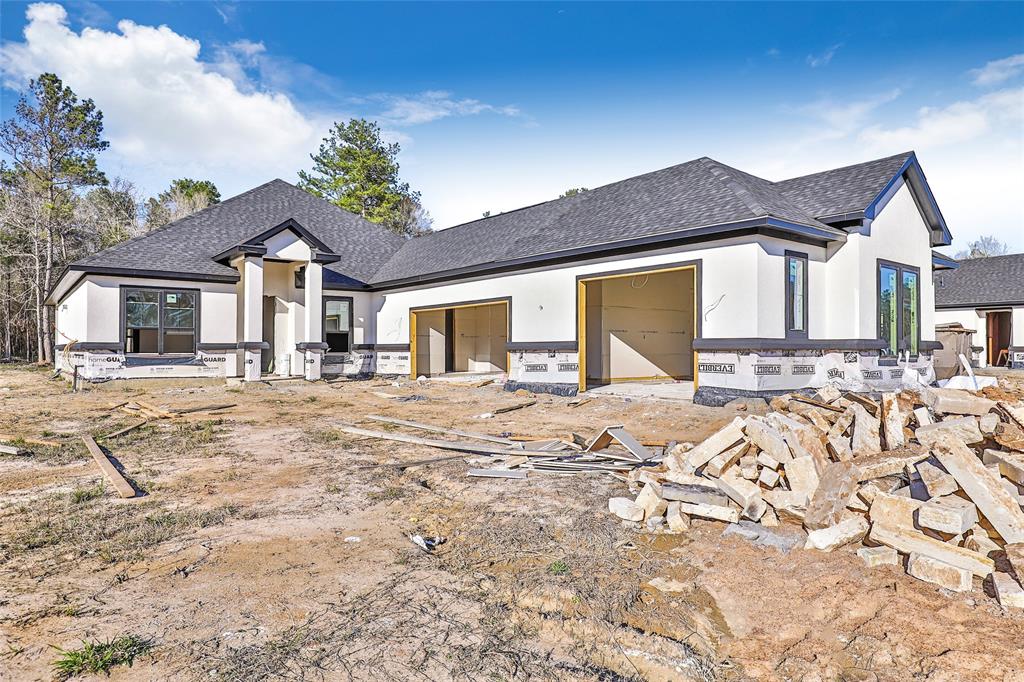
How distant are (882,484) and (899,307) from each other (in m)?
12.1

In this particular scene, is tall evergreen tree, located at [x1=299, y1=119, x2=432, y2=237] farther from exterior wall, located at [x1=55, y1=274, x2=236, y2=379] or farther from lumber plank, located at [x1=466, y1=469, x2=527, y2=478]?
lumber plank, located at [x1=466, y1=469, x2=527, y2=478]

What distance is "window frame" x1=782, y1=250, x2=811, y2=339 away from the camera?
12062 mm

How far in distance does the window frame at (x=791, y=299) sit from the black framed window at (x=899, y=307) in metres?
2.49

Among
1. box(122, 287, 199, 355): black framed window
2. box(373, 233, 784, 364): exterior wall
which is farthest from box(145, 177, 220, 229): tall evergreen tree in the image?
box(373, 233, 784, 364): exterior wall

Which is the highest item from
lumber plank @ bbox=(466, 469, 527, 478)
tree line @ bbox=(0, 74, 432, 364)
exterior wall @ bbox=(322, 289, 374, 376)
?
tree line @ bbox=(0, 74, 432, 364)

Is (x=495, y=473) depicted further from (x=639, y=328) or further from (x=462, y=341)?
(x=462, y=341)

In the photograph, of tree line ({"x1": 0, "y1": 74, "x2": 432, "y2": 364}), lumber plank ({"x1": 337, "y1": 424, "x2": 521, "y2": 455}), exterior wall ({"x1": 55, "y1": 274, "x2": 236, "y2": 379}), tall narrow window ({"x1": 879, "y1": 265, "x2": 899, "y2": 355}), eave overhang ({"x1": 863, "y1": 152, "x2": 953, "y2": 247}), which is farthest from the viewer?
tree line ({"x1": 0, "y1": 74, "x2": 432, "y2": 364})

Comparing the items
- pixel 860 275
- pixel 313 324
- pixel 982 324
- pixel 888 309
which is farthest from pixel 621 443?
pixel 982 324

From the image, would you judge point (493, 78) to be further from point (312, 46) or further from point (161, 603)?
point (161, 603)

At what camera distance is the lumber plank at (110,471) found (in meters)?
5.79

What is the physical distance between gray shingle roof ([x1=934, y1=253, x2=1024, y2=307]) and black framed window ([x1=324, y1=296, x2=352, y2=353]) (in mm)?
24424

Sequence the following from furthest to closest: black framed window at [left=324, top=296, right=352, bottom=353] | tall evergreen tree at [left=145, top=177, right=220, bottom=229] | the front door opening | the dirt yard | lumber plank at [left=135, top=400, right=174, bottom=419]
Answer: tall evergreen tree at [left=145, top=177, right=220, bottom=229] → the front door opening → black framed window at [left=324, top=296, right=352, bottom=353] → lumber plank at [left=135, top=400, right=174, bottom=419] → the dirt yard

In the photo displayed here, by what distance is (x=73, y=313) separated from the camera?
2009 cm

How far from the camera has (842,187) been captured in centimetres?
1402
